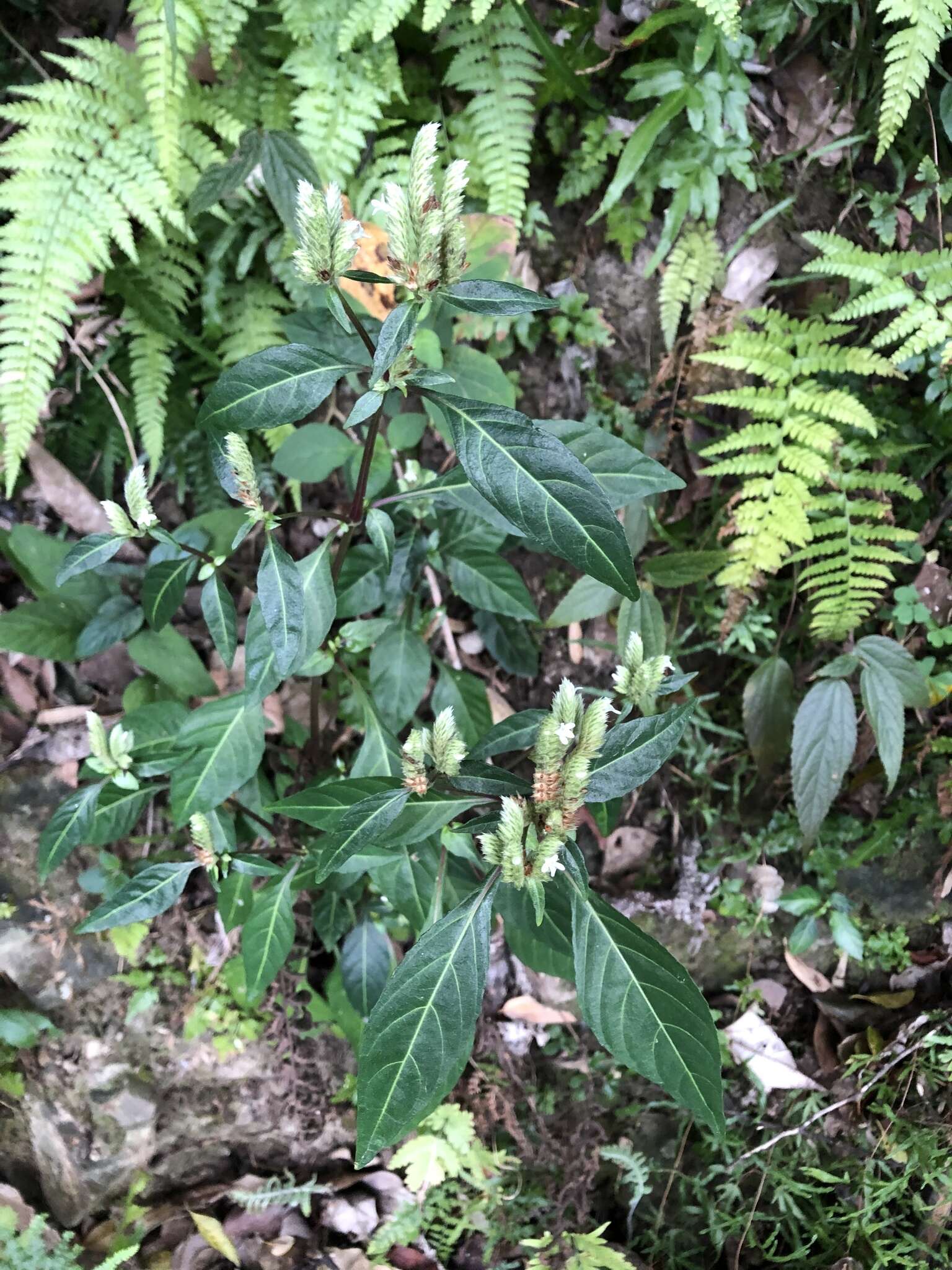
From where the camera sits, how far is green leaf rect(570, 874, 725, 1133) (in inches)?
48.4

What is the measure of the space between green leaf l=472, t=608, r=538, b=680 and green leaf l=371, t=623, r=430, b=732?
339 mm

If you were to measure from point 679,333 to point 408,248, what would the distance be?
1631mm

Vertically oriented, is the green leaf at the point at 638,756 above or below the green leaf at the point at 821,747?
above

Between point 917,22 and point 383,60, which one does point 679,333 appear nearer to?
point 917,22

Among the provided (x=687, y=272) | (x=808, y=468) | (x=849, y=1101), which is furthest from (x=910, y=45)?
(x=849, y=1101)

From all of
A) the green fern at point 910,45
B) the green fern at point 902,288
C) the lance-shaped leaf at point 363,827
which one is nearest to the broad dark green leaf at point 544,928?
the lance-shaped leaf at point 363,827

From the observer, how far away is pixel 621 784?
130 cm

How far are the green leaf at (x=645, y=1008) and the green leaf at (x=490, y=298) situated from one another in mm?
928

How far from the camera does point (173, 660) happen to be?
215 cm

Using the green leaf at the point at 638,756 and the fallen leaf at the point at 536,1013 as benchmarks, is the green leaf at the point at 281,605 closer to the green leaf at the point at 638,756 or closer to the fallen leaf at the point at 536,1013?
the green leaf at the point at 638,756

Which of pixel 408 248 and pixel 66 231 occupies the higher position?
pixel 66 231

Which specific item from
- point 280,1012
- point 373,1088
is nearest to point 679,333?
point 373,1088

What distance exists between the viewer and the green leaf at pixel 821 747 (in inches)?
85.3

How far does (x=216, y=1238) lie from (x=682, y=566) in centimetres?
231
